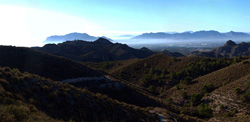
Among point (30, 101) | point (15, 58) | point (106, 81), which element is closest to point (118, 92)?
point (106, 81)

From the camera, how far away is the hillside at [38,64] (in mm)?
28962

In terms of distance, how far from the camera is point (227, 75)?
47.2 meters

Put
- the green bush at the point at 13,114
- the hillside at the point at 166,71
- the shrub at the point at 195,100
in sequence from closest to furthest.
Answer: the green bush at the point at 13,114 < the shrub at the point at 195,100 < the hillside at the point at 166,71

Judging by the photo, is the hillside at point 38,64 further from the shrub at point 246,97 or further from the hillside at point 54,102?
the shrub at point 246,97

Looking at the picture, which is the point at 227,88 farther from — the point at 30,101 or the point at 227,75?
the point at 30,101

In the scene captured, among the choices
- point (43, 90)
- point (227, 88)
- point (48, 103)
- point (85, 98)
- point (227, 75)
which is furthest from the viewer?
point (227, 75)

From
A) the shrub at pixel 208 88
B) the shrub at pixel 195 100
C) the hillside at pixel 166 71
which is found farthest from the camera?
the hillside at pixel 166 71

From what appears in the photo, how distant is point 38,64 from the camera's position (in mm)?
31219

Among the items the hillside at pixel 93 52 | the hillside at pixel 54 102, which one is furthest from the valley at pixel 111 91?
the hillside at pixel 93 52

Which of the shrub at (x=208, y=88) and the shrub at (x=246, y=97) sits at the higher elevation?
the shrub at (x=246, y=97)

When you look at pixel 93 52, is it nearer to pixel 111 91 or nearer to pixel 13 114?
pixel 111 91

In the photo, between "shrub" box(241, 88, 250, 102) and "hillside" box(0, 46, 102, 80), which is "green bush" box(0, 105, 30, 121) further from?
"shrub" box(241, 88, 250, 102)

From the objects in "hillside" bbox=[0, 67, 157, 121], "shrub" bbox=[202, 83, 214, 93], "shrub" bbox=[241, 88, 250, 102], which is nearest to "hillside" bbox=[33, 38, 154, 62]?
"shrub" bbox=[202, 83, 214, 93]

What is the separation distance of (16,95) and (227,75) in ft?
182
